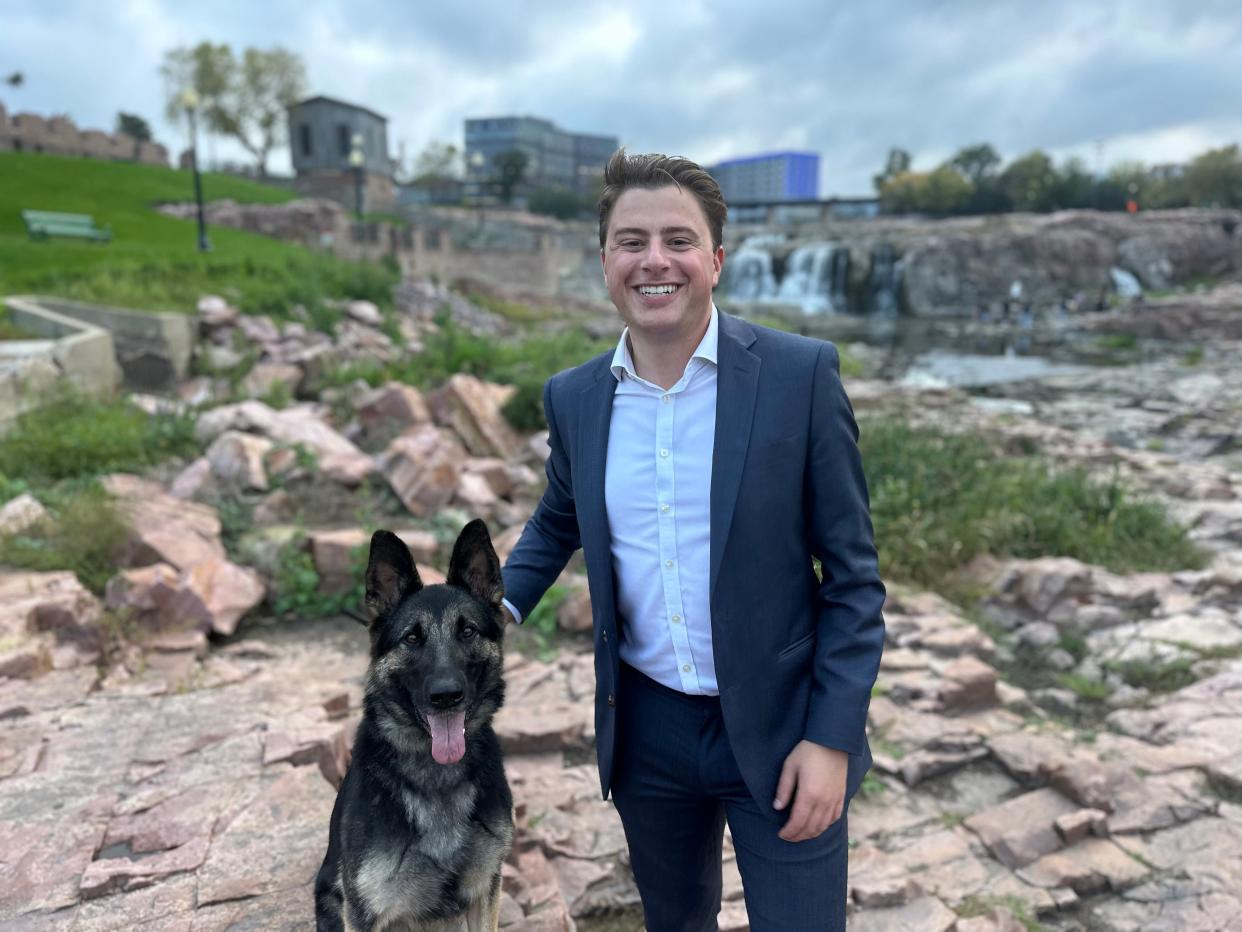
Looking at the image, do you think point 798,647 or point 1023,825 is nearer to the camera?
point 798,647

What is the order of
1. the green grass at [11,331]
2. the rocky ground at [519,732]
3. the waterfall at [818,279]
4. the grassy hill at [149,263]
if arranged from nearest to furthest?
the rocky ground at [519,732] → the green grass at [11,331] → the grassy hill at [149,263] → the waterfall at [818,279]

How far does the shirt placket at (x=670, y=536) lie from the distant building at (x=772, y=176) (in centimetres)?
13361

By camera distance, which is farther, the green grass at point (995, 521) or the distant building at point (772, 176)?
the distant building at point (772, 176)

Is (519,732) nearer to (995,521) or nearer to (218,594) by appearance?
(218,594)

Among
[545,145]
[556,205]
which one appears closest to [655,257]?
[556,205]

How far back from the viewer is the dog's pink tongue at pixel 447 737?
2.10 meters

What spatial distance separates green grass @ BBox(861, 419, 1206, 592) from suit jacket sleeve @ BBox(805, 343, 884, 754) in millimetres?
5788

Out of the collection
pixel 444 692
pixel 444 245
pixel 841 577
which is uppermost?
pixel 444 245

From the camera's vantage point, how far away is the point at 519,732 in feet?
15.0

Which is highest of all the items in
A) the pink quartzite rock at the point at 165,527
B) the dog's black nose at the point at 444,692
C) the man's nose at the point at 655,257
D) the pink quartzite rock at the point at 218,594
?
the man's nose at the point at 655,257

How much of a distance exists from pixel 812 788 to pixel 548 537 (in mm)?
1145

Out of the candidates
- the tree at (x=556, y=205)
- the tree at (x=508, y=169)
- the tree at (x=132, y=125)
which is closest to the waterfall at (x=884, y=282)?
the tree at (x=556, y=205)

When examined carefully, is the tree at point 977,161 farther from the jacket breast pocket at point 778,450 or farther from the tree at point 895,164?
the jacket breast pocket at point 778,450

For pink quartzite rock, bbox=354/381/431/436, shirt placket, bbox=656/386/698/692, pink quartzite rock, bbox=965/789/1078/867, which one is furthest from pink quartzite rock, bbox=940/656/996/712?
pink quartzite rock, bbox=354/381/431/436
